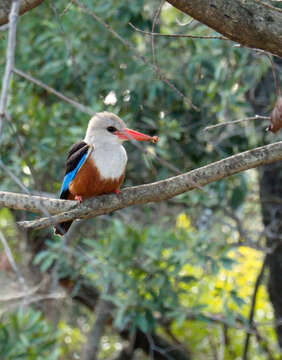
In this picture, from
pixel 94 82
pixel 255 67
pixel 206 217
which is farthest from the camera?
pixel 206 217

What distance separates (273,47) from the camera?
7.05 feet

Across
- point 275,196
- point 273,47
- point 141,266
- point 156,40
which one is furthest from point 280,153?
point 275,196

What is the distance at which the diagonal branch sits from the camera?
2.43 metres

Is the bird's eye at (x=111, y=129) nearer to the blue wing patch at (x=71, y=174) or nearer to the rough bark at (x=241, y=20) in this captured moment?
the blue wing patch at (x=71, y=174)

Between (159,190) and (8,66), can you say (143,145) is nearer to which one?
(159,190)

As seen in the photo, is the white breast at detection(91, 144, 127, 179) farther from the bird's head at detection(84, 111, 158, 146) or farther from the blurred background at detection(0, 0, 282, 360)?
the blurred background at detection(0, 0, 282, 360)

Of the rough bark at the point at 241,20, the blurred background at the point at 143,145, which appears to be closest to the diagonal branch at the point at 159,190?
the rough bark at the point at 241,20

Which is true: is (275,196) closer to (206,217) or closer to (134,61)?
(206,217)

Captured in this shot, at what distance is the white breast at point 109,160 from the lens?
3240 millimetres

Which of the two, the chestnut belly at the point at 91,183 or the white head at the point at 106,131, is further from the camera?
the white head at the point at 106,131

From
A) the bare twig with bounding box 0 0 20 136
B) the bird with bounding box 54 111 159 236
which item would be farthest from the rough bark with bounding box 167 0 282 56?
the bird with bounding box 54 111 159 236

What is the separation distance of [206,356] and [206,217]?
2.26 meters

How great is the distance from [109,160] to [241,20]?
4.65ft

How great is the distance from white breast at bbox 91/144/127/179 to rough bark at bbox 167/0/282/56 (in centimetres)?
129
